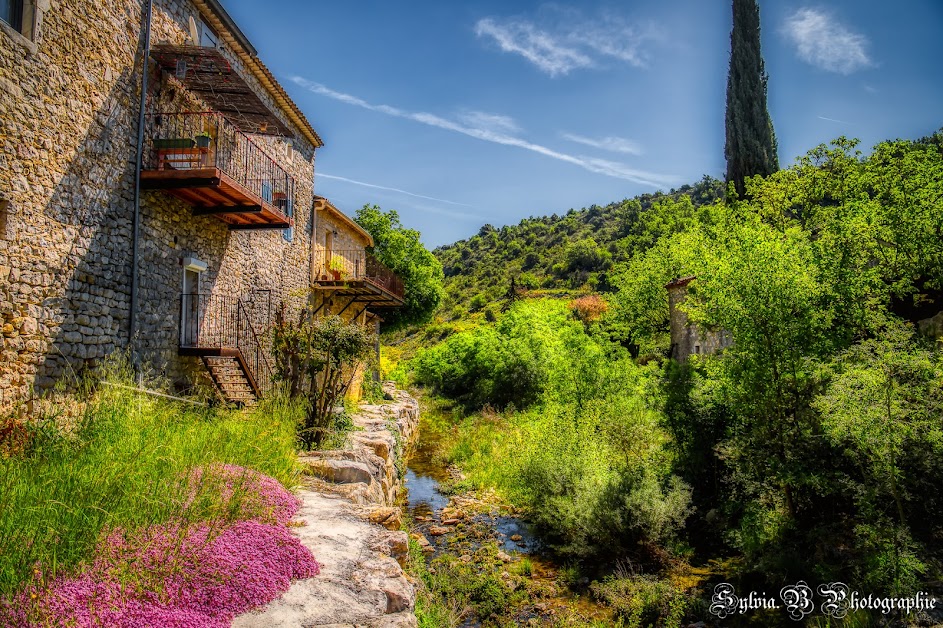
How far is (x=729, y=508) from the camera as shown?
10.3 meters

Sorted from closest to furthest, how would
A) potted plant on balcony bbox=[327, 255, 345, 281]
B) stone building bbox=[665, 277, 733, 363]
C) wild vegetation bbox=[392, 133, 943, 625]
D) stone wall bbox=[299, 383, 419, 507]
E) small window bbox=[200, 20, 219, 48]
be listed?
1. wild vegetation bbox=[392, 133, 943, 625]
2. stone wall bbox=[299, 383, 419, 507]
3. small window bbox=[200, 20, 219, 48]
4. stone building bbox=[665, 277, 733, 363]
5. potted plant on balcony bbox=[327, 255, 345, 281]

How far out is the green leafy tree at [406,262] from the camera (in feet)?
91.8

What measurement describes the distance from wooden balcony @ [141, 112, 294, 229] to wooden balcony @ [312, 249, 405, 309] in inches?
192

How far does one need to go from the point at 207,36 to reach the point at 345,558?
10.6m

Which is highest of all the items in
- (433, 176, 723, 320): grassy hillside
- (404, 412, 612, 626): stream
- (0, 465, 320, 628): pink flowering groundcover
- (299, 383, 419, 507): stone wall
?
(433, 176, 723, 320): grassy hillside

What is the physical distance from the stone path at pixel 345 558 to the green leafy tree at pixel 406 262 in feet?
64.1

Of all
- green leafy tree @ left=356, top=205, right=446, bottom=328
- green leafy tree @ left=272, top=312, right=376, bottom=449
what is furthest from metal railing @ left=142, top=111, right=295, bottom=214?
green leafy tree @ left=356, top=205, right=446, bottom=328

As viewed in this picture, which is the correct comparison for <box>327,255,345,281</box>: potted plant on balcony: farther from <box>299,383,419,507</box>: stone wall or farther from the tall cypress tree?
the tall cypress tree

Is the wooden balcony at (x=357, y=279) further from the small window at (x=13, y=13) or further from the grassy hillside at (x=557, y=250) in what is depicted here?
the grassy hillside at (x=557, y=250)

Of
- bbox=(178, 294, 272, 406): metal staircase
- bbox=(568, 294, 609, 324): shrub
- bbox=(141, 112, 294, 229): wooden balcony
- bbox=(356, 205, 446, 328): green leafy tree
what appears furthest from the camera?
bbox=(568, 294, 609, 324): shrub

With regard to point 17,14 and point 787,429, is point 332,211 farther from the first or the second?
point 787,429

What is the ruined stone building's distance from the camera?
269 inches

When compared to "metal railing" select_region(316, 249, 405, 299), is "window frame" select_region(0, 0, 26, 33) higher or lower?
higher

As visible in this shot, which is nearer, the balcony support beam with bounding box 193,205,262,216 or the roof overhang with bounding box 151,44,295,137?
the roof overhang with bounding box 151,44,295,137
